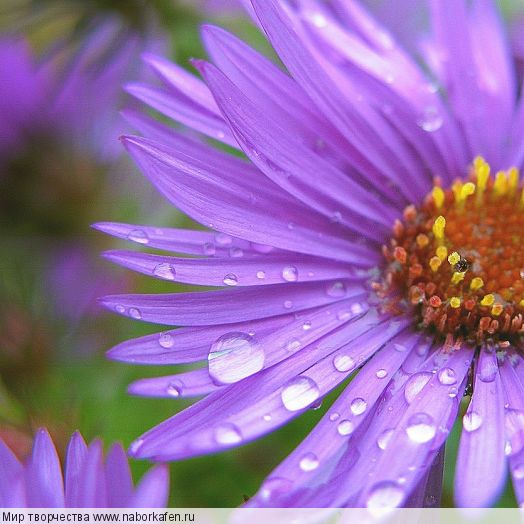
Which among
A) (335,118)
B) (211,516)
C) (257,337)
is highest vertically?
(335,118)

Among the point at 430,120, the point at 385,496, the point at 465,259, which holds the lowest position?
the point at 385,496

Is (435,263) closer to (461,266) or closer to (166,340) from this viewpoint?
(461,266)

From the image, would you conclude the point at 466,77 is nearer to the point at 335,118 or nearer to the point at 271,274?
the point at 335,118

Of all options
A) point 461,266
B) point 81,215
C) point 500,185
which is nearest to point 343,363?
point 461,266

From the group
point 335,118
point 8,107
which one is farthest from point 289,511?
point 8,107

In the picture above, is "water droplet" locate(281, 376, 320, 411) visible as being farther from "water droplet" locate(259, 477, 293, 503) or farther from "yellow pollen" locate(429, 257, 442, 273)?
"yellow pollen" locate(429, 257, 442, 273)

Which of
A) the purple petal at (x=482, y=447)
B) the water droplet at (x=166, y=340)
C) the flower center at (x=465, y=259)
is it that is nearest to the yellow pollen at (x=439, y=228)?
the flower center at (x=465, y=259)
